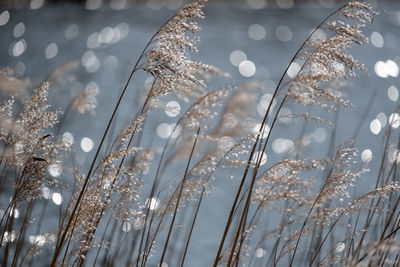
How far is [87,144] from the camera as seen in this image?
930cm

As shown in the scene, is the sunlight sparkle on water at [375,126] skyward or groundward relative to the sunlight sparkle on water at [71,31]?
groundward

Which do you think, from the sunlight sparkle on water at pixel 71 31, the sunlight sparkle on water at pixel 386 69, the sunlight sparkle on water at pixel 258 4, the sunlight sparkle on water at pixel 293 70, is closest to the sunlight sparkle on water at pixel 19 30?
the sunlight sparkle on water at pixel 71 31

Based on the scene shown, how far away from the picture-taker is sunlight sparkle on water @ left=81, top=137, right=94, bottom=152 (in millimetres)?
9038

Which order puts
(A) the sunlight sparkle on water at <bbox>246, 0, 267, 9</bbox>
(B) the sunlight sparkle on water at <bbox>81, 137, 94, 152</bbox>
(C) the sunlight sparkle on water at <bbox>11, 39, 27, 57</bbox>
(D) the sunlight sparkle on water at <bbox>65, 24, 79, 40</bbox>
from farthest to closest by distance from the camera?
(A) the sunlight sparkle on water at <bbox>246, 0, 267, 9</bbox>
(D) the sunlight sparkle on water at <bbox>65, 24, 79, 40</bbox>
(C) the sunlight sparkle on water at <bbox>11, 39, 27, 57</bbox>
(B) the sunlight sparkle on water at <bbox>81, 137, 94, 152</bbox>

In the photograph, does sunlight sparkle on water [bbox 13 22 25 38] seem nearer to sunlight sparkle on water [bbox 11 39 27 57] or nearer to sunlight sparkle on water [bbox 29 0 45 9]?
sunlight sparkle on water [bbox 11 39 27 57]

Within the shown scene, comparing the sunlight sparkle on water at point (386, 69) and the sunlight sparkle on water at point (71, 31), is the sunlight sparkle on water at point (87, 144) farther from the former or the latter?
the sunlight sparkle on water at point (71, 31)

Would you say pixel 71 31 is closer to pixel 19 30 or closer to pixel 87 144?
pixel 19 30

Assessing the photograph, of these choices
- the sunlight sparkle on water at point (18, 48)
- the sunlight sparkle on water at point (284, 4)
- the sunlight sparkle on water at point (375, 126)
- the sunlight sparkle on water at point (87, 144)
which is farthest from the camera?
the sunlight sparkle on water at point (284, 4)

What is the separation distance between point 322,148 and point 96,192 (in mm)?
A: 8155

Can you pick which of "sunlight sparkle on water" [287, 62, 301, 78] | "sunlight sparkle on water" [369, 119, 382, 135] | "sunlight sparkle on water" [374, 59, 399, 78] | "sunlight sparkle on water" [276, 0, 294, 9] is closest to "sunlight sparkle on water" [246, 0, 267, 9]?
"sunlight sparkle on water" [276, 0, 294, 9]

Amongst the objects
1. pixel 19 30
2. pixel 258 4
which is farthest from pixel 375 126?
pixel 19 30

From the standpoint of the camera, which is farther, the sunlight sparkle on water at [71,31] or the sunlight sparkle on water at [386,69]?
the sunlight sparkle on water at [71,31]

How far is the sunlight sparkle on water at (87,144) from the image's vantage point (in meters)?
9.04

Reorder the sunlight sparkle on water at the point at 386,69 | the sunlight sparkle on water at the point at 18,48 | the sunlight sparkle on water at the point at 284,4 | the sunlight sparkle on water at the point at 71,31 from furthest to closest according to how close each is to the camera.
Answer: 1. the sunlight sparkle on water at the point at 284,4
2. the sunlight sparkle on water at the point at 71,31
3. the sunlight sparkle on water at the point at 18,48
4. the sunlight sparkle on water at the point at 386,69
